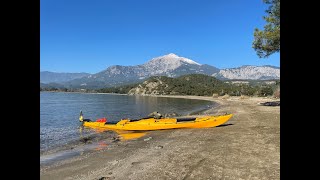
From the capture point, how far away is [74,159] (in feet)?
70.5

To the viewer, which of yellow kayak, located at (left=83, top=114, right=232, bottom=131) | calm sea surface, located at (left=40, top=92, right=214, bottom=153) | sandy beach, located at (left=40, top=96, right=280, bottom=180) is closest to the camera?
sandy beach, located at (left=40, top=96, right=280, bottom=180)

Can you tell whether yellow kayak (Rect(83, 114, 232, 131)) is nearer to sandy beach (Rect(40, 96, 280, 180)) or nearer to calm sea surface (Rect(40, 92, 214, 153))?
calm sea surface (Rect(40, 92, 214, 153))

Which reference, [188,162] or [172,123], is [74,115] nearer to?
[172,123]

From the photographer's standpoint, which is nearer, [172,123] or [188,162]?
[188,162]

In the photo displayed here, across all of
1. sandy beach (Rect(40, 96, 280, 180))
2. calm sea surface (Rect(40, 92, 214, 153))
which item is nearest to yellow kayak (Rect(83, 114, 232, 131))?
calm sea surface (Rect(40, 92, 214, 153))

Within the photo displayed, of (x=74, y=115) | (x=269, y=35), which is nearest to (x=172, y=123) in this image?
(x=269, y=35)

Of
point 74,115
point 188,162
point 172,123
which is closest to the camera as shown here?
point 188,162

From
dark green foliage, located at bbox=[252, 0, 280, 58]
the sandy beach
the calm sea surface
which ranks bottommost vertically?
the calm sea surface

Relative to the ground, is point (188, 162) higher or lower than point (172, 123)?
lower
